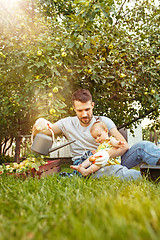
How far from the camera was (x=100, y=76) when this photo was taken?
3.46m

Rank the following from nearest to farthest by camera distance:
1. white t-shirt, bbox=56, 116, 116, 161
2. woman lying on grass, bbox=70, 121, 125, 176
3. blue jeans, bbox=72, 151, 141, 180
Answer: woman lying on grass, bbox=70, 121, 125, 176, blue jeans, bbox=72, 151, 141, 180, white t-shirt, bbox=56, 116, 116, 161

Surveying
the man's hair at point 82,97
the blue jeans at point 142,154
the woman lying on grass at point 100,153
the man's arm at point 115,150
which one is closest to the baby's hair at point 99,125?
the woman lying on grass at point 100,153

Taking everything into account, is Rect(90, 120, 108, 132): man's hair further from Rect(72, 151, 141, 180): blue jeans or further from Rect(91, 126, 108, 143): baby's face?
Rect(72, 151, 141, 180): blue jeans

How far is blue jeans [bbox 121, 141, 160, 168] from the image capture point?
7.40 feet

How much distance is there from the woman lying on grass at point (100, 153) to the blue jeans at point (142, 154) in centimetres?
13

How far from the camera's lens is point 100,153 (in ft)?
6.97

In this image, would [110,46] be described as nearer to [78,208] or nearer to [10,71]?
[10,71]

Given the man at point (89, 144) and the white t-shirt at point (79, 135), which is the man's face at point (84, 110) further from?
the white t-shirt at point (79, 135)

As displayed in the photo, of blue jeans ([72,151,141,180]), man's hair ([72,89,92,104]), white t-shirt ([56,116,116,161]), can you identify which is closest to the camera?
blue jeans ([72,151,141,180])

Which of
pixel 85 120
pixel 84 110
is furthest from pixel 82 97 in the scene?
pixel 85 120

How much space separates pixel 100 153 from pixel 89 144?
0.54m

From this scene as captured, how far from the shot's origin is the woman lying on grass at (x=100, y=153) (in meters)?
2.10

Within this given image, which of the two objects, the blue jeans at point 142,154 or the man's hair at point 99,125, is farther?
the man's hair at point 99,125

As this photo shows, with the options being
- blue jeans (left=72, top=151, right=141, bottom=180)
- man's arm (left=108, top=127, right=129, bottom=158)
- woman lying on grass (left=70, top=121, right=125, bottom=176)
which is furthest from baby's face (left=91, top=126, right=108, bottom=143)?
blue jeans (left=72, top=151, right=141, bottom=180)
